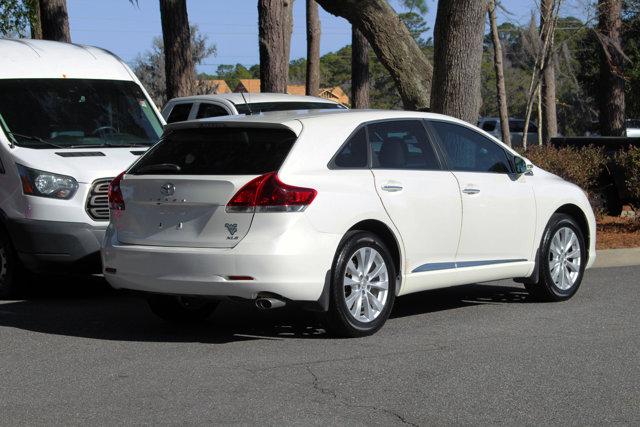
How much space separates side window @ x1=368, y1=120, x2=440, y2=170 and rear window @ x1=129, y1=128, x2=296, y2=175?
854mm

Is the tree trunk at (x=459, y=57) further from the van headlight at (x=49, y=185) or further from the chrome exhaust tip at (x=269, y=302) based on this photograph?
the chrome exhaust tip at (x=269, y=302)

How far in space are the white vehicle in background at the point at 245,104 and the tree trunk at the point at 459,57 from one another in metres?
1.39

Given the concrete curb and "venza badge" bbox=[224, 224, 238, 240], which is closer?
"venza badge" bbox=[224, 224, 238, 240]

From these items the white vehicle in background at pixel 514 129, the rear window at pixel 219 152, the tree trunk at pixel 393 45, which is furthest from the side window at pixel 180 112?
the white vehicle in background at pixel 514 129

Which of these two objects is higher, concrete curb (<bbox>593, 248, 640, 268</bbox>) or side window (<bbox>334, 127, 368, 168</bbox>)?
side window (<bbox>334, 127, 368, 168</bbox>)

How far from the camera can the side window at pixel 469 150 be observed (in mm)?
9219

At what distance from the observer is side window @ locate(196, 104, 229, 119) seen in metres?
15.0

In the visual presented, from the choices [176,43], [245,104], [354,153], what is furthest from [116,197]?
[176,43]

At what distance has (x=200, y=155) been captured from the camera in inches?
322

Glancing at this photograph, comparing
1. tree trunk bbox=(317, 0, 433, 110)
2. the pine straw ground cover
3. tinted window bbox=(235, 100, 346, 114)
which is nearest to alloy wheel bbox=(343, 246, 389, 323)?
Answer: tinted window bbox=(235, 100, 346, 114)

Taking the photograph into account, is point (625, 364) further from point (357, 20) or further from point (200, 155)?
point (357, 20)

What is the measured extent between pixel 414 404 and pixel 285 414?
0.75m

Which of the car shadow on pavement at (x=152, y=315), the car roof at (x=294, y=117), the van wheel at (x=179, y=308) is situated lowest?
the car shadow on pavement at (x=152, y=315)

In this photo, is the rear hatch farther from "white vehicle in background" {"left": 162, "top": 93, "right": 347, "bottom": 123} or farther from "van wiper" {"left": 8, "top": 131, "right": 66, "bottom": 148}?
"white vehicle in background" {"left": 162, "top": 93, "right": 347, "bottom": 123}
